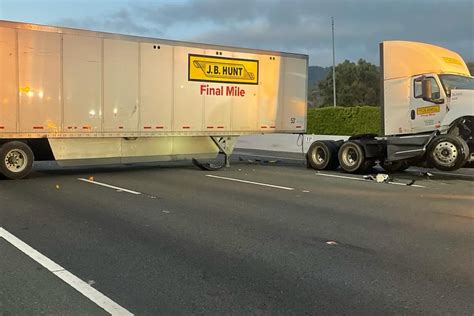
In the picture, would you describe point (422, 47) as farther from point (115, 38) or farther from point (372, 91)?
point (372, 91)

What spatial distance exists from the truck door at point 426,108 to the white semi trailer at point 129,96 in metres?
4.30

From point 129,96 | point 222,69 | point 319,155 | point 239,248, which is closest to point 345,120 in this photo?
point 319,155

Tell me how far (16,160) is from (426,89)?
1068cm

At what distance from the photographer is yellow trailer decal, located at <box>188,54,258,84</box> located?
15.0 m

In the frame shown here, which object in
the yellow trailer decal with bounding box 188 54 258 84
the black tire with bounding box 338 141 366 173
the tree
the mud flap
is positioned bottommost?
the mud flap

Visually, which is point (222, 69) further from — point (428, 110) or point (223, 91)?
point (428, 110)

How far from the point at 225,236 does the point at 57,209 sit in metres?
3.35

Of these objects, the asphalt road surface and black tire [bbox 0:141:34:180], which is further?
black tire [bbox 0:141:34:180]

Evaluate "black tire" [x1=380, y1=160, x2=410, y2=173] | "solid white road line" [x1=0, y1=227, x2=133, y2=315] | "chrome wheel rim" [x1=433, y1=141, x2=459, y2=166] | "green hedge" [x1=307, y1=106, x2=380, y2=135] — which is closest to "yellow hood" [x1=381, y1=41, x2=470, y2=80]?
"chrome wheel rim" [x1=433, y1=141, x2=459, y2=166]

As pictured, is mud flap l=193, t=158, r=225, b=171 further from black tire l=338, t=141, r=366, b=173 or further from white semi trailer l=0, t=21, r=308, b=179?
black tire l=338, t=141, r=366, b=173

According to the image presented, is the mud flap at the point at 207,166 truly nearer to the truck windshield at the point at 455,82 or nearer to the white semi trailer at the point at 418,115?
the white semi trailer at the point at 418,115

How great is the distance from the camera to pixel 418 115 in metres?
14.2

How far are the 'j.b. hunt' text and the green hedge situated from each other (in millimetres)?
16096

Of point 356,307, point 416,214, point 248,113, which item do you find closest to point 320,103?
point 248,113
